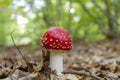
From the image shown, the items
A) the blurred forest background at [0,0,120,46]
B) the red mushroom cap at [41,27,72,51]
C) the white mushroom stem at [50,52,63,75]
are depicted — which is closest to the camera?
the red mushroom cap at [41,27,72,51]

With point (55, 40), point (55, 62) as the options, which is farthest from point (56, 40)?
point (55, 62)

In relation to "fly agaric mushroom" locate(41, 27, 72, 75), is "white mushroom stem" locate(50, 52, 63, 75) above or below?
below

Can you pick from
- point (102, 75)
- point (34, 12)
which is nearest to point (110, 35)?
point (34, 12)

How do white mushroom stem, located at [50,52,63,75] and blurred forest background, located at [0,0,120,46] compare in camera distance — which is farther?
blurred forest background, located at [0,0,120,46]

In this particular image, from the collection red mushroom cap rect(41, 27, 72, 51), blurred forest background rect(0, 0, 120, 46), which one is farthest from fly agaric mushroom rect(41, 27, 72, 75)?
blurred forest background rect(0, 0, 120, 46)

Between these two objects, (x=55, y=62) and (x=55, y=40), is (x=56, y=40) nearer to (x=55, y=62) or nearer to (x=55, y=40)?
(x=55, y=40)

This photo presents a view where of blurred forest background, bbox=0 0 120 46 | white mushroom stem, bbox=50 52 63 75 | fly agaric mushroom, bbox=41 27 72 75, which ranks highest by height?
blurred forest background, bbox=0 0 120 46

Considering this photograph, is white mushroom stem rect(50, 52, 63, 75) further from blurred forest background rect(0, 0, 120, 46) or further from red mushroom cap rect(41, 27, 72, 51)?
blurred forest background rect(0, 0, 120, 46)

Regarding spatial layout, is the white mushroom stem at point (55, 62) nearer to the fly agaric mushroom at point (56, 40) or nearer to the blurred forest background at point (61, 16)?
the fly agaric mushroom at point (56, 40)

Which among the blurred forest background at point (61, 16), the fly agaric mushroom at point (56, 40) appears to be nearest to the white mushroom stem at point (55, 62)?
the fly agaric mushroom at point (56, 40)
